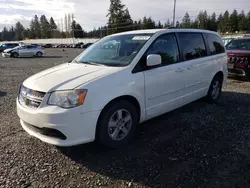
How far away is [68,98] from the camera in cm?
290

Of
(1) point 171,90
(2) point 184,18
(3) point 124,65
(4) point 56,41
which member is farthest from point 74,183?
(2) point 184,18

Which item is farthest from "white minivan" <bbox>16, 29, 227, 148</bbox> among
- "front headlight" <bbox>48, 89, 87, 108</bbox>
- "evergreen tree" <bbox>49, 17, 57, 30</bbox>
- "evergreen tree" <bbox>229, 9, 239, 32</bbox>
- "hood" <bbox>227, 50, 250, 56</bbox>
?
"evergreen tree" <bbox>49, 17, 57, 30</bbox>

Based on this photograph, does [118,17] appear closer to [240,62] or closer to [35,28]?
[35,28]

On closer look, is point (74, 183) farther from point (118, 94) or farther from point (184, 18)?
point (184, 18)

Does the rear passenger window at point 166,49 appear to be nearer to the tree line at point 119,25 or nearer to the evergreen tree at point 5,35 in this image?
the tree line at point 119,25

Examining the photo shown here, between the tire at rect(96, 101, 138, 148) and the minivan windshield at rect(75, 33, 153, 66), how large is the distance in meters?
0.73

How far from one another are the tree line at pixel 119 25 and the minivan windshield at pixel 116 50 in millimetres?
62625

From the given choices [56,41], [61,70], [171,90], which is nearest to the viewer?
[61,70]

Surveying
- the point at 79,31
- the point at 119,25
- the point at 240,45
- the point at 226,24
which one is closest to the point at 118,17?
the point at 119,25

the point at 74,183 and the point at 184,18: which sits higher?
the point at 184,18

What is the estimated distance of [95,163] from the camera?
308 centimetres

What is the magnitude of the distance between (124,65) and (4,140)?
2.40 meters

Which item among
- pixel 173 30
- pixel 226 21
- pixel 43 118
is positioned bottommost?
pixel 43 118

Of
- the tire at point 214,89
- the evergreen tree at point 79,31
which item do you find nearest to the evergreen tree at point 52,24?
the evergreen tree at point 79,31
